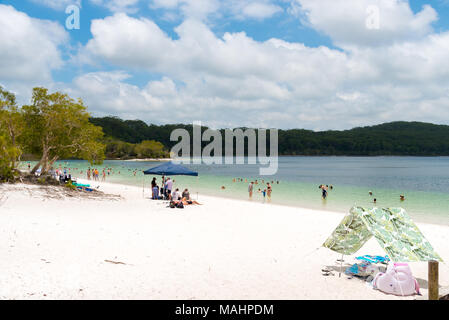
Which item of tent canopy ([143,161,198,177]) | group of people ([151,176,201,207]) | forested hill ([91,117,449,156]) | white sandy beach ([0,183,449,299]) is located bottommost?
white sandy beach ([0,183,449,299])

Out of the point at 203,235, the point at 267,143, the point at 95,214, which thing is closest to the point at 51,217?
the point at 95,214

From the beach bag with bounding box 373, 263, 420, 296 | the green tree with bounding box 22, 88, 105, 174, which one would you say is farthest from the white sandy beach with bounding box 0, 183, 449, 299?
the green tree with bounding box 22, 88, 105, 174

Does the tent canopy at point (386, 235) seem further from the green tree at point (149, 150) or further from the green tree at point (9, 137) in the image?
the green tree at point (149, 150)

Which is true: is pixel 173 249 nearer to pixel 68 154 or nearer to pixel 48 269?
pixel 48 269

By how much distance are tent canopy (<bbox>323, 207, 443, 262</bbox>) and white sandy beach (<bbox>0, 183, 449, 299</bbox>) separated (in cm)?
70

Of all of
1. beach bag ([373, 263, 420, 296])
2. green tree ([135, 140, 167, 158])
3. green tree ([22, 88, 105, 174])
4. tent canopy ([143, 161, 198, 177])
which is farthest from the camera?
green tree ([135, 140, 167, 158])

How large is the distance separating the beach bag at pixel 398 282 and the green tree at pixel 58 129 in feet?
63.1

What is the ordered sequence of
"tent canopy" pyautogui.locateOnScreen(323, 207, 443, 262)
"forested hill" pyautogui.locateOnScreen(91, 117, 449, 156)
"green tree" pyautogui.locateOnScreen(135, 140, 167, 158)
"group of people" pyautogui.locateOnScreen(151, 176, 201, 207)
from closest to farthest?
"tent canopy" pyautogui.locateOnScreen(323, 207, 443, 262) → "group of people" pyautogui.locateOnScreen(151, 176, 201, 207) → "green tree" pyautogui.locateOnScreen(135, 140, 167, 158) → "forested hill" pyautogui.locateOnScreen(91, 117, 449, 156)

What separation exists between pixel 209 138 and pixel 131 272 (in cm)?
17894

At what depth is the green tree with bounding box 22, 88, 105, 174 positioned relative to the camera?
21.1 metres

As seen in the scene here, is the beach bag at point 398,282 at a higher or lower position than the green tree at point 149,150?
lower

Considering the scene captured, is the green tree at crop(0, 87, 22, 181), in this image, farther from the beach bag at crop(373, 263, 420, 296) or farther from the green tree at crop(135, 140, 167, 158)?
the green tree at crop(135, 140, 167, 158)

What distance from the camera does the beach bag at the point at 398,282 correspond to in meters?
6.30

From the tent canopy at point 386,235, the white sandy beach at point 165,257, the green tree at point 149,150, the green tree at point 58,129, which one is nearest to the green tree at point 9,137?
the green tree at point 58,129
